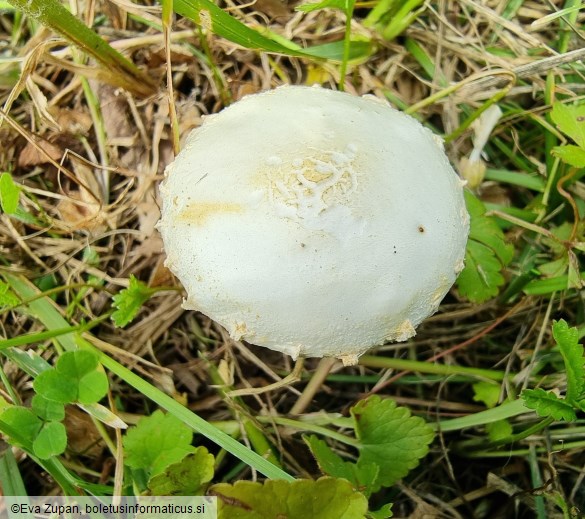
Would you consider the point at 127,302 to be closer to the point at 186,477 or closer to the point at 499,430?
the point at 186,477

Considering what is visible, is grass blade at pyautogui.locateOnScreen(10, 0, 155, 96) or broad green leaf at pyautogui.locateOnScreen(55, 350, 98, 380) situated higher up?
grass blade at pyautogui.locateOnScreen(10, 0, 155, 96)

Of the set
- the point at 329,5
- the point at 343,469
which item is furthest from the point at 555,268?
the point at 329,5

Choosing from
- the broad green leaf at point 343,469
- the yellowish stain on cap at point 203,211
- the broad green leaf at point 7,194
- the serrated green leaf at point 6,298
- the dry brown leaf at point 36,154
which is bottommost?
the broad green leaf at point 343,469

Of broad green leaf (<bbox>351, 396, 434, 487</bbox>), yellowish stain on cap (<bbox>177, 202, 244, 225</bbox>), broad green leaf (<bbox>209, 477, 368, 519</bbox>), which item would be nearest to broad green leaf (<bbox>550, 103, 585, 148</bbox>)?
broad green leaf (<bbox>351, 396, 434, 487</bbox>)

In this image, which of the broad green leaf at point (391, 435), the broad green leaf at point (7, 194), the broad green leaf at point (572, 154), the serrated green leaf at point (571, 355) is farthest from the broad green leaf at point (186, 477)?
the broad green leaf at point (572, 154)

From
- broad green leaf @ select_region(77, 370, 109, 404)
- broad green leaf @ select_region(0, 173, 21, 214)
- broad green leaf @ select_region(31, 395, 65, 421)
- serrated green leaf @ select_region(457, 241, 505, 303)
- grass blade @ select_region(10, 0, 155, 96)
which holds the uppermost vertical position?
grass blade @ select_region(10, 0, 155, 96)

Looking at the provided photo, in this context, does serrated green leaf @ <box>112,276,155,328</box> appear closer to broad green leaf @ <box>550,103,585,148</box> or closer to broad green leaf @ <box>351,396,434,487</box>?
broad green leaf @ <box>351,396,434,487</box>

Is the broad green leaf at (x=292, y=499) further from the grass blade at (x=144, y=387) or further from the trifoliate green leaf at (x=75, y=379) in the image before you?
the trifoliate green leaf at (x=75, y=379)
